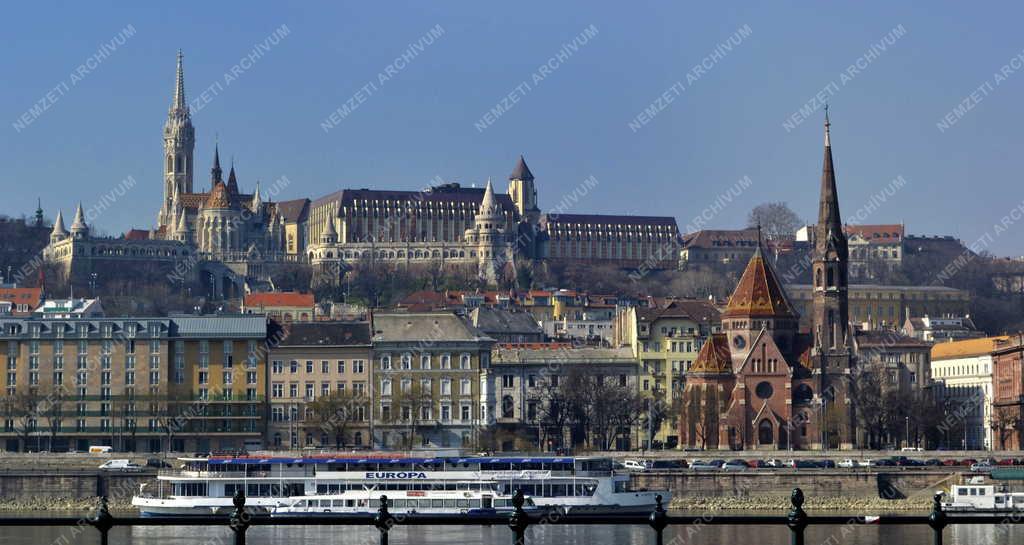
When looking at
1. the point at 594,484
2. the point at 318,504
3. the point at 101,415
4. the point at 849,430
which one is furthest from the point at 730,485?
the point at 101,415

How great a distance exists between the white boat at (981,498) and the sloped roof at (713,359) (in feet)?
103

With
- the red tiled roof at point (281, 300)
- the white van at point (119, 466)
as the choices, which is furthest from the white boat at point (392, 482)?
the red tiled roof at point (281, 300)

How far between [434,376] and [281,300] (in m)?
85.4

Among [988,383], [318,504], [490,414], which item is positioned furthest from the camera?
[988,383]

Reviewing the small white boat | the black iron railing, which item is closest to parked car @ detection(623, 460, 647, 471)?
the small white boat

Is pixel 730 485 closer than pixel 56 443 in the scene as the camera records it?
Yes

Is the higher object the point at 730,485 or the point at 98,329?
the point at 98,329

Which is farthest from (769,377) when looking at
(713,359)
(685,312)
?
(685,312)

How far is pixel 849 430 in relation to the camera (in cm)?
10569

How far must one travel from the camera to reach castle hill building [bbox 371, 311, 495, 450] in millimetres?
106250

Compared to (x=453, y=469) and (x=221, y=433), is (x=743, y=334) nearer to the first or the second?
(x=221, y=433)

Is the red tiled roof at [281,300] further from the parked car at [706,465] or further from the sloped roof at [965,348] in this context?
the parked car at [706,465]

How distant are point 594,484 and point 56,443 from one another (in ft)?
125

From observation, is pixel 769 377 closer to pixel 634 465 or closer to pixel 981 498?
pixel 634 465
